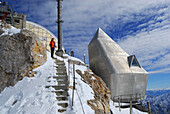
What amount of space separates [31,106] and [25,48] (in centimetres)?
523

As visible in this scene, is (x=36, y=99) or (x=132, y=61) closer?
(x=36, y=99)

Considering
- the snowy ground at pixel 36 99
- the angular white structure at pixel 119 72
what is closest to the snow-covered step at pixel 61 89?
the snowy ground at pixel 36 99

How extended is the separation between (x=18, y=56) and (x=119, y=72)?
1144cm

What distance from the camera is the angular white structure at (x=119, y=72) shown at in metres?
16.2

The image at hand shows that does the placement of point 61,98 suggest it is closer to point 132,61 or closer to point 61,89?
point 61,89

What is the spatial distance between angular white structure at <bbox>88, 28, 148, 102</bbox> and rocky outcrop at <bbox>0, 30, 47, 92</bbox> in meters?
9.22

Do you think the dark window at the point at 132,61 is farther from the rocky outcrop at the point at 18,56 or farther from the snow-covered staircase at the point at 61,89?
the rocky outcrop at the point at 18,56

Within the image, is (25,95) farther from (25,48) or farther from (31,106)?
(25,48)

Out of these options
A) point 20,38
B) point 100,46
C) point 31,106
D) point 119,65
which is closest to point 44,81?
point 31,106

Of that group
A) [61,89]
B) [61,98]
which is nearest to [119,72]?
[61,89]

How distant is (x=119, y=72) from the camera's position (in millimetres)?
16219

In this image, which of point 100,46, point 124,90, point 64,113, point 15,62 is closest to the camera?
point 64,113

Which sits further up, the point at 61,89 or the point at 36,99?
the point at 61,89

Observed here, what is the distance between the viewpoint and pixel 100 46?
63.0 ft
